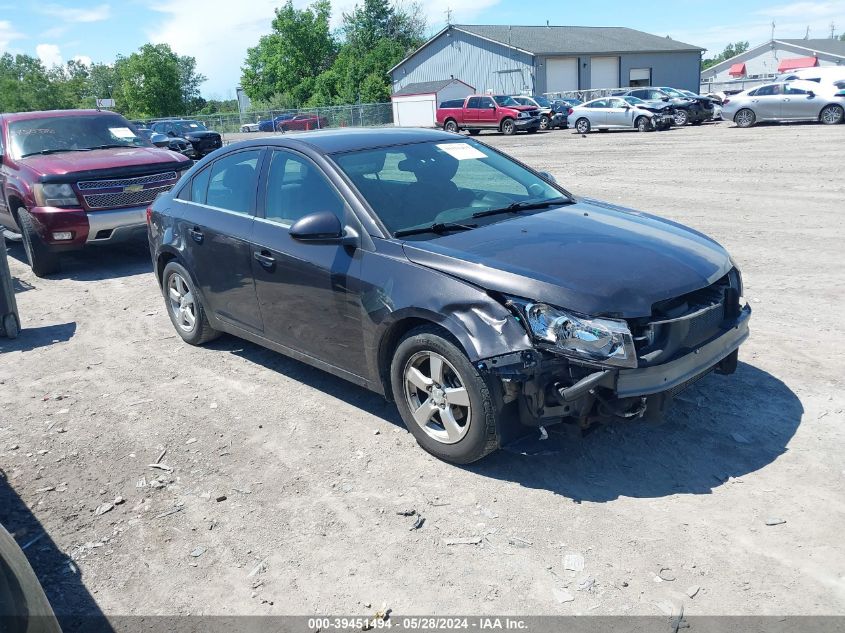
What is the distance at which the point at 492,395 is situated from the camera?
3.81m

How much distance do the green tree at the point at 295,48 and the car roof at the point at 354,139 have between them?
8649 centimetres

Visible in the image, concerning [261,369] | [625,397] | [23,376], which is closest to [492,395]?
[625,397]

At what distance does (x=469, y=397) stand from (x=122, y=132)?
9106 millimetres

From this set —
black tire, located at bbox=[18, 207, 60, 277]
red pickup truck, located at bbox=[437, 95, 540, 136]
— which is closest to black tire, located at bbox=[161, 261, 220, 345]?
black tire, located at bbox=[18, 207, 60, 277]

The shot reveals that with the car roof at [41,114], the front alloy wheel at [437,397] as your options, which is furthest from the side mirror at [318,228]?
the car roof at [41,114]

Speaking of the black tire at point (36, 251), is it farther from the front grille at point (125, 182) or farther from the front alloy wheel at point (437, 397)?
the front alloy wheel at point (437, 397)

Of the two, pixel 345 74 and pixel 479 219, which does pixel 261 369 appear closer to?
pixel 479 219

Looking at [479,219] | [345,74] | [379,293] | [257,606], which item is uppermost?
[345,74]

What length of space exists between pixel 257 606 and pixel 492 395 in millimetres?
1457

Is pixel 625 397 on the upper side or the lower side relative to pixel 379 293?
lower

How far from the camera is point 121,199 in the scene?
31.6ft

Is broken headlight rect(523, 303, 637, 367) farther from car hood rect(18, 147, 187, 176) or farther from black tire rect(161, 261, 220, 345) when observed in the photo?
car hood rect(18, 147, 187, 176)

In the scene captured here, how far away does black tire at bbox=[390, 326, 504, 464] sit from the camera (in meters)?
3.84

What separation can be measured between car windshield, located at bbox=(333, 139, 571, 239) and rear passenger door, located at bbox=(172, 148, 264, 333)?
94cm
